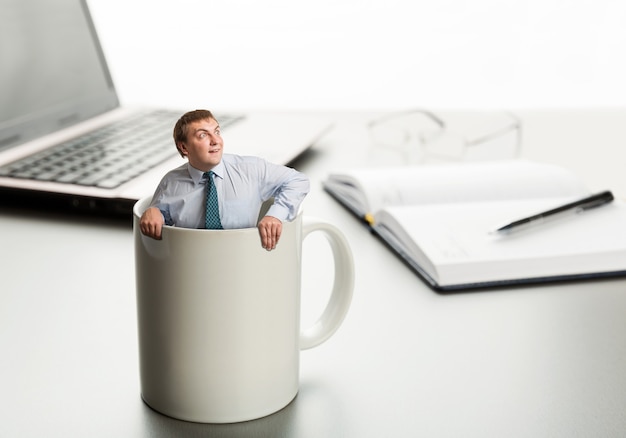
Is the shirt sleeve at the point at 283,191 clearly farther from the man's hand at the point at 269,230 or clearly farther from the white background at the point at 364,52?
the white background at the point at 364,52

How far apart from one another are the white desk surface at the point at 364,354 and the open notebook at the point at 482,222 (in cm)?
2

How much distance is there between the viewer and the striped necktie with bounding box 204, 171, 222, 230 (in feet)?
1.57

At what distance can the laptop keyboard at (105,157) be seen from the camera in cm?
100

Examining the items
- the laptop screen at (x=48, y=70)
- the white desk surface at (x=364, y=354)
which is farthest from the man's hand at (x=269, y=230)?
the laptop screen at (x=48, y=70)

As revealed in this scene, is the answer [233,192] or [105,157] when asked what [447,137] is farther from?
[233,192]

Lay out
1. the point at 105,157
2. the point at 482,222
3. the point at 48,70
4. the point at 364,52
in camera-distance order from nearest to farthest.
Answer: the point at 482,222 < the point at 105,157 < the point at 48,70 < the point at 364,52

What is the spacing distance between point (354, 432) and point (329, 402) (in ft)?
0.13

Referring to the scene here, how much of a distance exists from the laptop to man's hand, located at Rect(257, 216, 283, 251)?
476 millimetres

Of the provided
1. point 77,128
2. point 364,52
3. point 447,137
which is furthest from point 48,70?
point 364,52

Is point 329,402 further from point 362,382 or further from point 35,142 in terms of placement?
point 35,142

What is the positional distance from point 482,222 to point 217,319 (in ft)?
1.65

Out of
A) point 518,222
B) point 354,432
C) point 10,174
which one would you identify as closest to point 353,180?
point 518,222

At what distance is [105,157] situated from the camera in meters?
1.09

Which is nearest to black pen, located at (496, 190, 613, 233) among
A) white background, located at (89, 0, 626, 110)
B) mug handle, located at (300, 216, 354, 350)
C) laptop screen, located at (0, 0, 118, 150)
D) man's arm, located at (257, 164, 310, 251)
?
mug handle, located at (300, 216, 354, 350)
